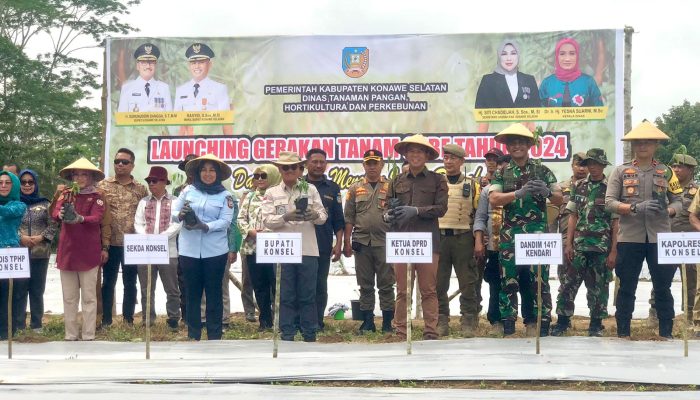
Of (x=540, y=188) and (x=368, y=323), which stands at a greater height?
(x=540, y=188)

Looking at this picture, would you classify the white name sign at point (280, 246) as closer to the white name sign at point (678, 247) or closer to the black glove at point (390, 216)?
the black glove at point (390, 216)

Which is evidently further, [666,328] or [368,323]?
[368,323]

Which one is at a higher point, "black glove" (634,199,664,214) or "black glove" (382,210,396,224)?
"black glove" (634,199,664,214)

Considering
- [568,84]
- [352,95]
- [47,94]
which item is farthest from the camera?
[47,94]

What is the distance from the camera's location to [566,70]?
12703 millimetres

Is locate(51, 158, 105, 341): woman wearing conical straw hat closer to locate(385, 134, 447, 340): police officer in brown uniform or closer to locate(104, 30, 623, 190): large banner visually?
locate(104, 30, 623, 190): large banner

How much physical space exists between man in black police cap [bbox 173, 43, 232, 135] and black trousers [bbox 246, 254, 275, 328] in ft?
8.98

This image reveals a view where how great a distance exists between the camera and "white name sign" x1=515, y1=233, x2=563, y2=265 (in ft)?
28.8

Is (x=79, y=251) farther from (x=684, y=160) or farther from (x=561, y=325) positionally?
(x=684, y=160)

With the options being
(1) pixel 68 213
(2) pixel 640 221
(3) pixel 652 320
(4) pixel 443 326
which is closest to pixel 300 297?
(4) pixel 443 326

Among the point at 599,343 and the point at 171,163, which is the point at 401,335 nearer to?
the point at 599,343

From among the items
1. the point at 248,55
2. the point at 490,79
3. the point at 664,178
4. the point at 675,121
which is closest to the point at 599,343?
the point at 664,178

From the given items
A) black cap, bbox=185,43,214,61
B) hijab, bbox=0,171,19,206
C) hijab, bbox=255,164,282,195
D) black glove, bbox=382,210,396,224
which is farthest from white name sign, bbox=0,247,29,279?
black cap, bbox=185,43,214,61

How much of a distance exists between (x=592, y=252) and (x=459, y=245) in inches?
51.4
